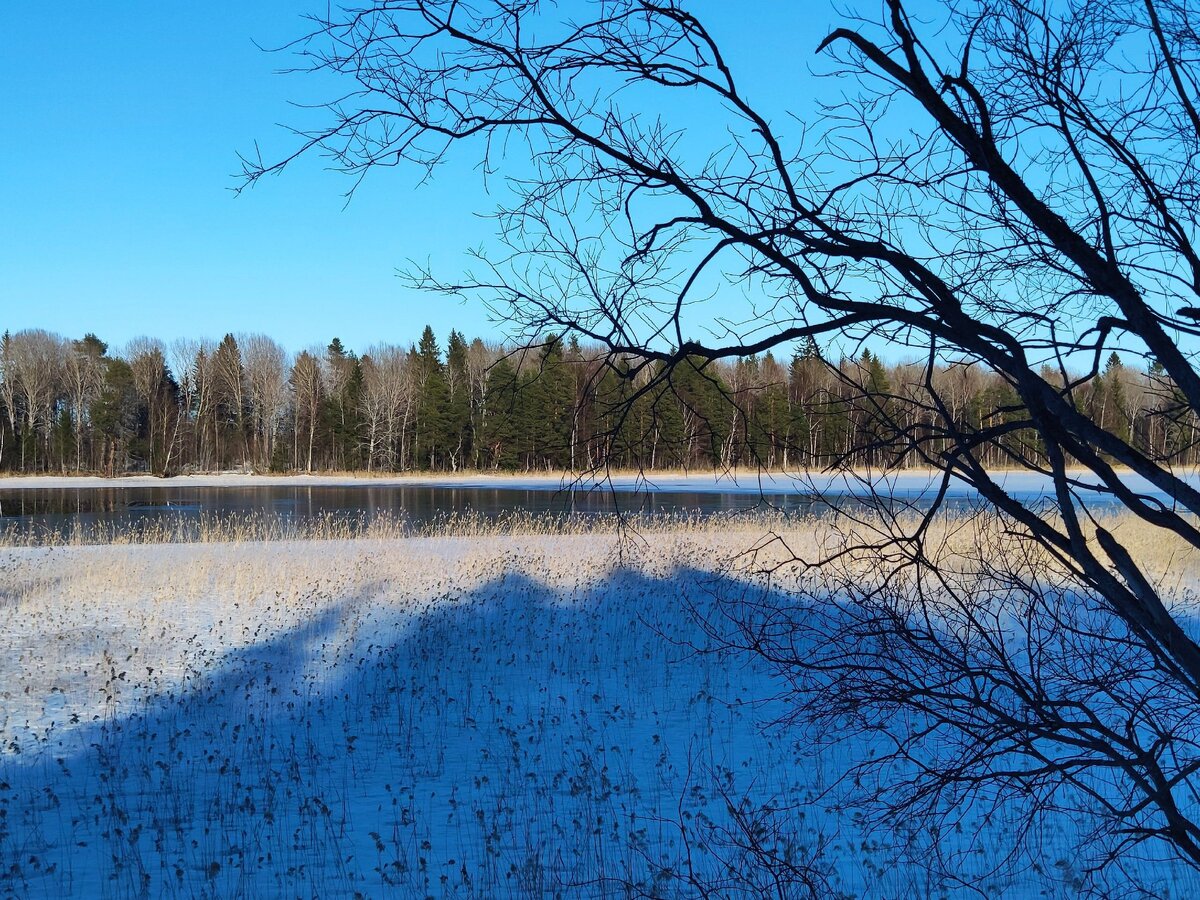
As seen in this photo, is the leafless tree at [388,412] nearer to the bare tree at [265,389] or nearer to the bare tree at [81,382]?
the bare tree at [265,389]

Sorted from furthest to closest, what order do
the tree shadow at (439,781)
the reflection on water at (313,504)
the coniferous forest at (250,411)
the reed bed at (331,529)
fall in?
the coniferous forest at (250,411), the reflection on water at (313,504), the reed bed at (331,529), the tree shadow at (439,781)

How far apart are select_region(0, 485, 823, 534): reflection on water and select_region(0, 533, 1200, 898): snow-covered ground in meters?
11.2

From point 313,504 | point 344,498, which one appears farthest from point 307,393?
point 313,504

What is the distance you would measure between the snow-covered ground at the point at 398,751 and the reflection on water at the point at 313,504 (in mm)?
11169

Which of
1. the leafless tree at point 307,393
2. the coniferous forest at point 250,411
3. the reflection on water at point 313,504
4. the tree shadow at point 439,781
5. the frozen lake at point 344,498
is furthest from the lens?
the leafless tree at point 307,393

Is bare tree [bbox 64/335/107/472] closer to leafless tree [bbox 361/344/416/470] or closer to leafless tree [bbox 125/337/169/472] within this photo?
leafless tree [bbox 125/337/169/472]

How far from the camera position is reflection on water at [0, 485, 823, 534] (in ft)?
96.0

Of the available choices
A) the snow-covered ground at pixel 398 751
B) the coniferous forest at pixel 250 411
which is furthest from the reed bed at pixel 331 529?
the coniferous forest at pixel 250 411

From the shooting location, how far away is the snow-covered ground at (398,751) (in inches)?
228

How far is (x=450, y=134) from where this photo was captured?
8.06 feet

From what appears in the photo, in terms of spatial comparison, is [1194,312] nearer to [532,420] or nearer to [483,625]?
[483,625]

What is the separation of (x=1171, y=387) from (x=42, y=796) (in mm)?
7595

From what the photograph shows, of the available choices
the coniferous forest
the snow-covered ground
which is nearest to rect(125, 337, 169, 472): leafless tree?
the coniferous forest

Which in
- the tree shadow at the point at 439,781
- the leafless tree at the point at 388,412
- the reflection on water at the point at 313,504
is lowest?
the tree shadow at the point at 439,781
